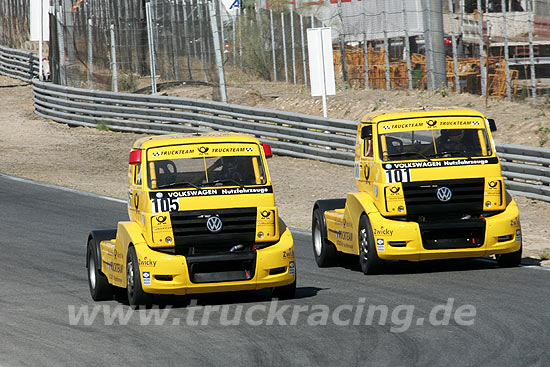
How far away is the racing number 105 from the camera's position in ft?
40.7

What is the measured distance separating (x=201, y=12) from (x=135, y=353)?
23.8 meters

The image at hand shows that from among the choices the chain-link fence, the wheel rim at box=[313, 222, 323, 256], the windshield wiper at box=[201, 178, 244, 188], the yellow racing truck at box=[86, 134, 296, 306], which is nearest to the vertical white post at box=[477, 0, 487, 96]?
the chain-link fence

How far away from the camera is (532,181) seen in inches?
760

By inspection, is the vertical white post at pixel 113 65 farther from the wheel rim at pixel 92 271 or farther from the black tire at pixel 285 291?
the black tire at pixel 285 291

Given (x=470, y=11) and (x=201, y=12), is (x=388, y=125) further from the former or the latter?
(x=201, y=12)

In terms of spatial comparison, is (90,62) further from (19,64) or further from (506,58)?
(19,64)

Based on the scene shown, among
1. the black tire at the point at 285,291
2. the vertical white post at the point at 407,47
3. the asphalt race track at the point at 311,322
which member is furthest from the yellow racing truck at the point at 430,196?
the vertical white post at the point at 407,47

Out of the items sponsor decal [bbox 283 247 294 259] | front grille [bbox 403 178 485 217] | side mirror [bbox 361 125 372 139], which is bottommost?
sponsor decal [bbox 283 247 294 259]

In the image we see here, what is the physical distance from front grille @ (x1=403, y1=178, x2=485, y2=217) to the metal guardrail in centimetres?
3217

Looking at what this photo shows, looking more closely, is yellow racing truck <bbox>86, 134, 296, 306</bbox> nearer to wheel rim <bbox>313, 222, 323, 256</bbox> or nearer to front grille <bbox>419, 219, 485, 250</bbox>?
front grille <bbox>419, 219, 485, 250</bbox>

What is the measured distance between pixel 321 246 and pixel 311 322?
4.16 meters

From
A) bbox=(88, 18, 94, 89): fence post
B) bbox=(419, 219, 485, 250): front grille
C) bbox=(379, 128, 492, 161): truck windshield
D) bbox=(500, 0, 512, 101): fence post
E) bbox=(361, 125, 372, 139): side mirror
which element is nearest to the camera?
bbox=(419, 219, 485, 250): front grille

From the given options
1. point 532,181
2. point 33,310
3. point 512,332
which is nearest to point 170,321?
point 33,310

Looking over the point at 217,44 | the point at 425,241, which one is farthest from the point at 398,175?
the point at 217,44
